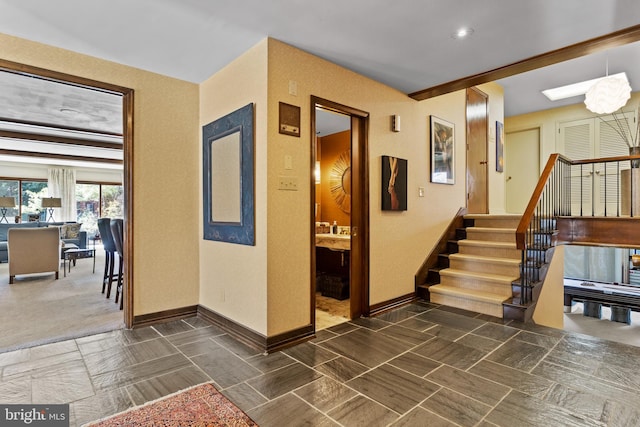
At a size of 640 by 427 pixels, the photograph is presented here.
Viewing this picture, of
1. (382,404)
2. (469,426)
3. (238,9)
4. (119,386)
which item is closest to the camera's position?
(469,426)

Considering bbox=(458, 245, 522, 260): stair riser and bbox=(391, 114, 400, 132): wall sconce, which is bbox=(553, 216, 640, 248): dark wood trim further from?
bbox=(391, 114, 400, 132): wall sconce

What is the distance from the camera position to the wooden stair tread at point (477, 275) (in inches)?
151

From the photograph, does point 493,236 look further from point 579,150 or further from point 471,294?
point 579,150

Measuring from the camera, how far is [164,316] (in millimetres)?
3436

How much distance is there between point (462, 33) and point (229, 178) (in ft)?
7.83

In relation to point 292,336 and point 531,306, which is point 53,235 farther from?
point 531,306

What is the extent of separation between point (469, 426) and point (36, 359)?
10.2 feet

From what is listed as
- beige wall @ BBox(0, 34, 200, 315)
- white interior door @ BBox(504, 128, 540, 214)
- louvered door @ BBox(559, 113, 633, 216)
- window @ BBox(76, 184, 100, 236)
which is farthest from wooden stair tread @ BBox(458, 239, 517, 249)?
window @ BBox(76, 184, 100, 236)

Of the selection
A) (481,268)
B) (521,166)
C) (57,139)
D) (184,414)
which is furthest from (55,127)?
(521,166)

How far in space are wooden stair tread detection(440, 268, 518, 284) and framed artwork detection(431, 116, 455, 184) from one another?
1227 mm

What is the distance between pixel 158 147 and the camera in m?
3.41

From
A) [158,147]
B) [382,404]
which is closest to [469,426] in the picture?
[382,404]

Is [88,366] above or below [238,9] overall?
below

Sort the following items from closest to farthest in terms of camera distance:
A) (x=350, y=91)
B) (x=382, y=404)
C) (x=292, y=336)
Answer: (x=382, y=404)
(x=292, y=336)
(x=350, y=91)
